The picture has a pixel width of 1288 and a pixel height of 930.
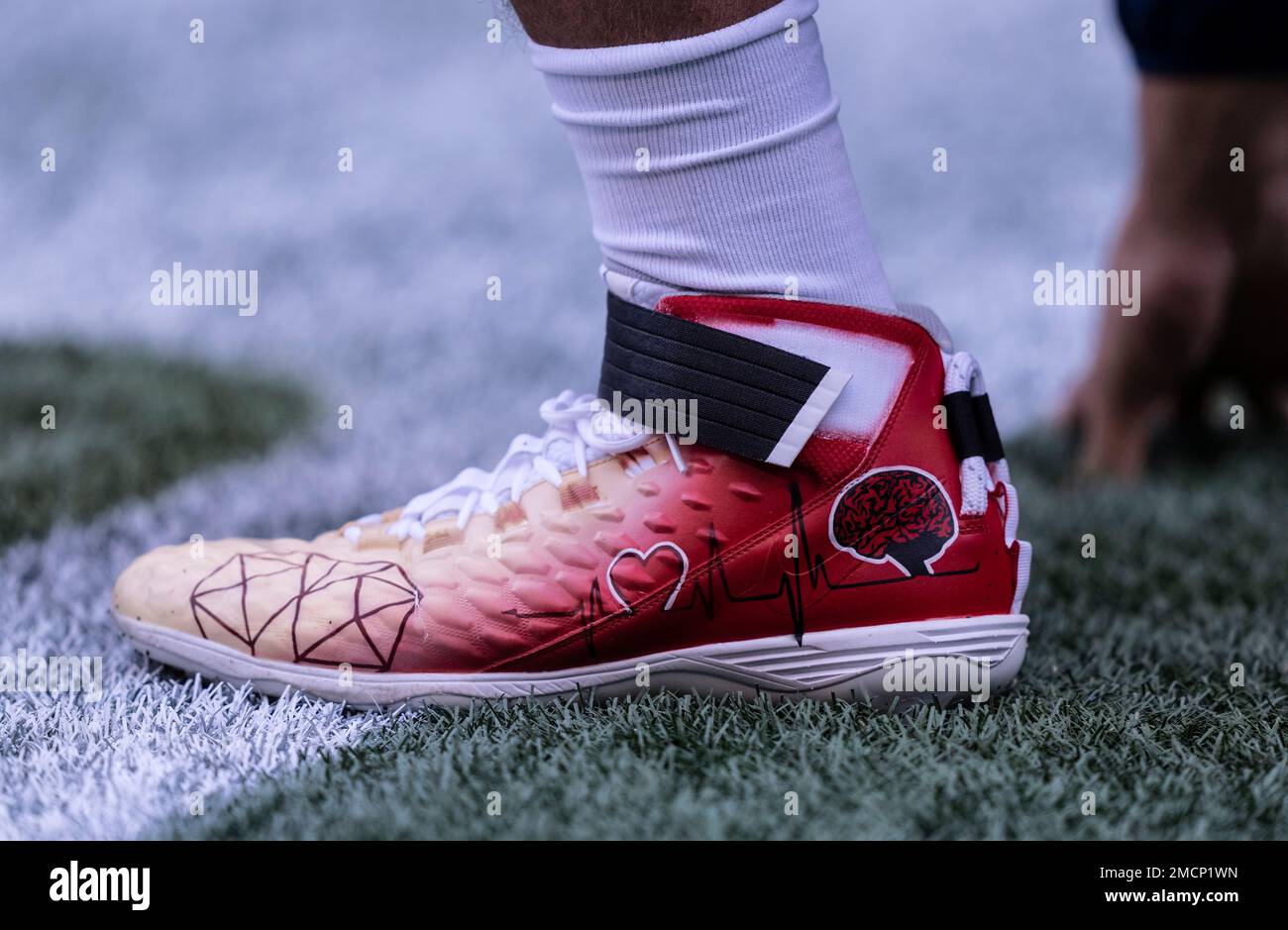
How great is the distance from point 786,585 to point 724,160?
0.28 meters

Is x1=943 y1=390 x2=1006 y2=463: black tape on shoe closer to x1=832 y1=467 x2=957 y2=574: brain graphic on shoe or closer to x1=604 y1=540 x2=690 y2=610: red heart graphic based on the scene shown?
x1=832 y1=467 x2=957 y2=574: brain graphic on shoe

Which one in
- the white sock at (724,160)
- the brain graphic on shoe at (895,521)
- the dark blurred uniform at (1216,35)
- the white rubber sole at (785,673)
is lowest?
the white rubber sole at (785,673)

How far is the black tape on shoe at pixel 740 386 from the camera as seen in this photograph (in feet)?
2.65

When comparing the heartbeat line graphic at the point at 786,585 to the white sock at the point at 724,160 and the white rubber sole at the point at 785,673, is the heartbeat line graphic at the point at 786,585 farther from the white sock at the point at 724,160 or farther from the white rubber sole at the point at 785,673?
the white sock at the point at 724,160

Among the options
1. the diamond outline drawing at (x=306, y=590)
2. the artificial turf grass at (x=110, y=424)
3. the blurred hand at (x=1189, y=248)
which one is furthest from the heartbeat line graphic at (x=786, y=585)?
the blurred hand at (x=1189, y=248)

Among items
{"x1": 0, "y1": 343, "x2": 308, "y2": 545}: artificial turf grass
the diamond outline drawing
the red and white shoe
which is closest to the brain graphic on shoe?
the red and white shoe

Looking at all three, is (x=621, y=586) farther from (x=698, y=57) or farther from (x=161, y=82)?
(x=161, y=82)

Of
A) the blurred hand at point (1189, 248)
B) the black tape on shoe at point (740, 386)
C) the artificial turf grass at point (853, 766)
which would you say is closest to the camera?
the artificial turf grass at point (853, 766)

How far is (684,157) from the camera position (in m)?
0.79

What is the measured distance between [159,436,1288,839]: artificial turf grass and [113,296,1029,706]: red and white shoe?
0.03 meters

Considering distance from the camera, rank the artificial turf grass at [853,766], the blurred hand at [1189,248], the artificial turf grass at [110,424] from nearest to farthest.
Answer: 1. the artificial turf grass at [853,766]
2. the artificial turf grass at [110,424]
3. the blurred hand at [1189,248]

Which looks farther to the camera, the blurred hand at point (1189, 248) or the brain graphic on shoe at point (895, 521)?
the blurred hand at point (1189, 248)

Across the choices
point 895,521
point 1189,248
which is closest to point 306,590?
point 895,521
